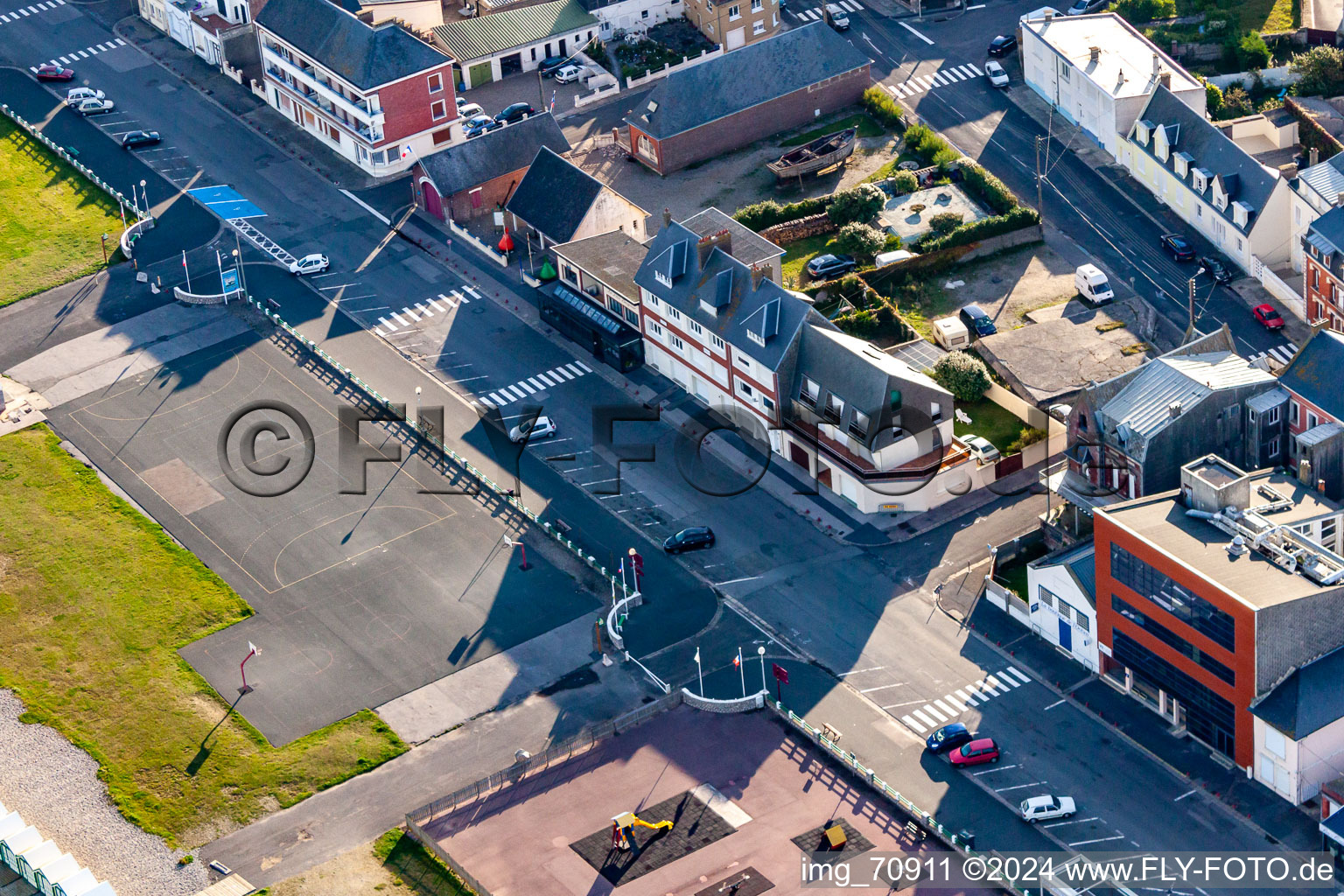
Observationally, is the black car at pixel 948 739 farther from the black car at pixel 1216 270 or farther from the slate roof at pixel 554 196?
the slate roof at pixel 554 196

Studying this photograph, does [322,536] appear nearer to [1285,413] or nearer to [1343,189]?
[1285,413]

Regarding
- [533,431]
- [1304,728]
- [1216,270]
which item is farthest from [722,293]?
[1304,728]

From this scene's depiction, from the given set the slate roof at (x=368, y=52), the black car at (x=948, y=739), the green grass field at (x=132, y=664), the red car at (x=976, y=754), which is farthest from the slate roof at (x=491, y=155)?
the red car at (x=976, y=754)

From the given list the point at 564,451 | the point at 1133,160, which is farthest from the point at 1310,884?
the point at 1133,160

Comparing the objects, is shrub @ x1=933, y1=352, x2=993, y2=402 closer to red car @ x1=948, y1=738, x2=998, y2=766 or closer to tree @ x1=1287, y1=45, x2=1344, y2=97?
red car @ x1=948, y1=738, x2=998, y2=766

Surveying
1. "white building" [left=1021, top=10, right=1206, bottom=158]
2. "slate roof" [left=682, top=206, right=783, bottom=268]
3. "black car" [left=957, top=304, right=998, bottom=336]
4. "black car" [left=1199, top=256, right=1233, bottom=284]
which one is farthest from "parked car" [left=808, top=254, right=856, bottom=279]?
"white building" [left=1021, top=10, right=1206, bottom=158]

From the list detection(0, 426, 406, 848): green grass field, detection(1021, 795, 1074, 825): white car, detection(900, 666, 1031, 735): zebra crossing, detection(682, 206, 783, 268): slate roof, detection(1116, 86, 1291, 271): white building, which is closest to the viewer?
detection(1021, 795, 1074, 825): white car
